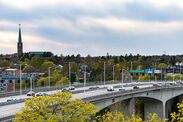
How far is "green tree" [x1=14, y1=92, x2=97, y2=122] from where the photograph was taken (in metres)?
34.8

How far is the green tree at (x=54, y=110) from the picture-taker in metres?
34.8

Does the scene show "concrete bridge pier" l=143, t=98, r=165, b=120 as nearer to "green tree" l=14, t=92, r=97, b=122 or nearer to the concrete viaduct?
the concrete viaduct

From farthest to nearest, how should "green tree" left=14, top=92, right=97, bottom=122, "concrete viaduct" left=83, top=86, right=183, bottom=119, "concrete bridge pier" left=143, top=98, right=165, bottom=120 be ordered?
"concrete bridge pier" left=143, top=98, right=165, bottom=120, "concrete viaduct" left=83, top=86, right=183, bottom=119, "green tree" left=14, top=92, right=97, bottom=122

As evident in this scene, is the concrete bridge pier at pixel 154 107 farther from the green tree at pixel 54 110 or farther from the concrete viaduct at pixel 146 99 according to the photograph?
the green tree at pixel 54 110

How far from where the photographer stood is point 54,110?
3597 centimetres

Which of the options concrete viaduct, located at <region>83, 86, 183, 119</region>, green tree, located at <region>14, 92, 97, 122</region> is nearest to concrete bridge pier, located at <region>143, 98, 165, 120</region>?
concrete viaduct, located at <region>83, 86, 183, 119</region>

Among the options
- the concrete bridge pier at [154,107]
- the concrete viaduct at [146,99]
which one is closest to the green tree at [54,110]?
the concrete viaduct at [146,99]

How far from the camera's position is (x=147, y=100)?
106 m

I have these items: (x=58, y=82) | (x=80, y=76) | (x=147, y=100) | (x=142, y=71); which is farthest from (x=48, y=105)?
(x=142, y=71)

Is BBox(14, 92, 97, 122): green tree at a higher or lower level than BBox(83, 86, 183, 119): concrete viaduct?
higher

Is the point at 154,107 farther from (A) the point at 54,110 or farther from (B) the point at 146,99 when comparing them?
(A) the point at 54,110

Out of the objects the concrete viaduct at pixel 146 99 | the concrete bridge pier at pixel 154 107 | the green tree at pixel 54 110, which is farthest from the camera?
the concrete bridge pier at pixel 154 107

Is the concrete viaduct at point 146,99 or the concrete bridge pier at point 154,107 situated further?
the concrete bridge pier at point 154,107

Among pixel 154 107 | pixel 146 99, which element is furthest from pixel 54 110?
pixel 146 99
